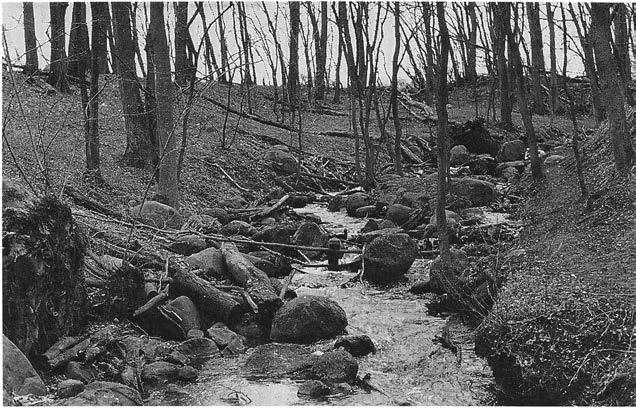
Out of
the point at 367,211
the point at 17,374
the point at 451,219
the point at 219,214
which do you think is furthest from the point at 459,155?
the point at 17,374

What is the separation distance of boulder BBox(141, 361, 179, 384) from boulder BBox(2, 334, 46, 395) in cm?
123

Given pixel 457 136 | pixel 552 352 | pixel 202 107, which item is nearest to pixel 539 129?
pixel 457 136

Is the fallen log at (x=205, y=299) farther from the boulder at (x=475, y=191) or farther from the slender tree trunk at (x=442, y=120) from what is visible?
the boulder at (x=475, y=191)

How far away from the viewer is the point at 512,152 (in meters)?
20.9

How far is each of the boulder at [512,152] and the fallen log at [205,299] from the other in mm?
14941

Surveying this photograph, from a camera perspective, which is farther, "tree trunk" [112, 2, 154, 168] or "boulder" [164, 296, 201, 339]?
"tree trunk" [112, 2, 154, 168]

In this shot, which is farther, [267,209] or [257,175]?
[257,175]

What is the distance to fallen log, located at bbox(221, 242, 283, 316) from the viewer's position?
8211 mm

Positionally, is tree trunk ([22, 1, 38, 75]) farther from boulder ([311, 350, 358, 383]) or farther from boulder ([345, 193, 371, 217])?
boulder ([311, 350, 358, 383])

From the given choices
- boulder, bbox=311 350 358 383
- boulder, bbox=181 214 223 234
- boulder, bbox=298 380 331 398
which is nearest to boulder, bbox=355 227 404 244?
boulder, bbox=181 214 223 234

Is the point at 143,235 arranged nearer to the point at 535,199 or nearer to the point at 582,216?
the point at 582,216

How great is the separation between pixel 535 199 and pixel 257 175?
8.04 m

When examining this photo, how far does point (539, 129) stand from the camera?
27.0 metres

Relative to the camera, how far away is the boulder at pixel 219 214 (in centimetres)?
1365
